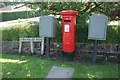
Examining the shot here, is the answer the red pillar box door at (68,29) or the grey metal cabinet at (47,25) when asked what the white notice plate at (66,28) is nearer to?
the red pillar box door at (68,29)

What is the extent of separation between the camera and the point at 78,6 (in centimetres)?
831

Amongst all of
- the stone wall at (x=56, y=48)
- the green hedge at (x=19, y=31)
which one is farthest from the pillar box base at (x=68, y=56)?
the green hedge at (x=19, y=31)

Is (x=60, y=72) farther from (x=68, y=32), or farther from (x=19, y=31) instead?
(x=19, y=31)

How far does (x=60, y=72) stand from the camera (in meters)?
6.62

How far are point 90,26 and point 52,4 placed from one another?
2009 millimetres

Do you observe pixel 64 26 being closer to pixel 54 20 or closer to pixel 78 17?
pixel 54 20

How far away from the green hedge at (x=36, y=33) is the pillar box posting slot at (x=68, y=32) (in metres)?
0.69

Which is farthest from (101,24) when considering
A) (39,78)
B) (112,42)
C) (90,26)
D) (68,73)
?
(39,78)

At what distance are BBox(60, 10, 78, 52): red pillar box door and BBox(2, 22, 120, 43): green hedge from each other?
2.24 ft

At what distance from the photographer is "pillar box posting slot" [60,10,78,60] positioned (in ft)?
25.2

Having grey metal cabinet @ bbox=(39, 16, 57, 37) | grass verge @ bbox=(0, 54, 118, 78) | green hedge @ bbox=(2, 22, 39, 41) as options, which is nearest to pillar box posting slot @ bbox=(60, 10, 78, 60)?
grey metal cabinet @ bbox=(39, 16, 57, 37)

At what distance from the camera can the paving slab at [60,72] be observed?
6266 mm

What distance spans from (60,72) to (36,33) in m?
2.78

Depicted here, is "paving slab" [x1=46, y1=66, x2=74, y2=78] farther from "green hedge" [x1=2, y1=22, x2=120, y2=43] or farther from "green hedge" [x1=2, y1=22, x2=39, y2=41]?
"green hedge" [x1=2, y1=22, x2=39, y2=41]
